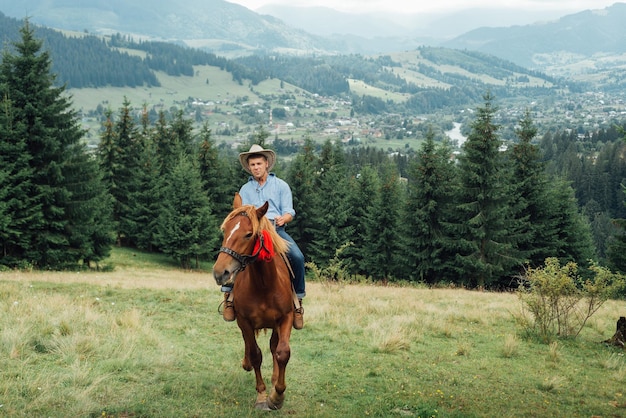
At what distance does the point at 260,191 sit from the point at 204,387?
3.32m

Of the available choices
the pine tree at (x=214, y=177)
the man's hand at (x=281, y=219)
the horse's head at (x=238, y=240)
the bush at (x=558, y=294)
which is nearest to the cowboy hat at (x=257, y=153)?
the man's hand at (x=281, y=219)

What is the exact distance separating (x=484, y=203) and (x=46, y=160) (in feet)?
89.0

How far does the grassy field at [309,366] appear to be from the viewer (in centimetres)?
712

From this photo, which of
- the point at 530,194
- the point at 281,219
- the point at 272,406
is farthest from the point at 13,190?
the point at 530,194

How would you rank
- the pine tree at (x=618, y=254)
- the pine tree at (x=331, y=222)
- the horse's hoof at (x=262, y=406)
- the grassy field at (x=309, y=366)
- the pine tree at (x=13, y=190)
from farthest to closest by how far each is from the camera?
1. the pine tree at (x=331, y=222)
2. the pine tree at (x=618, y=254)
3. the pine tree at (x=13, y=190)
4. the horse's hoof at (x=262, y=406)
5. the grassy field at (x=309, y=366)

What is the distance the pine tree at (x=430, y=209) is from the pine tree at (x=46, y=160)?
21496mm

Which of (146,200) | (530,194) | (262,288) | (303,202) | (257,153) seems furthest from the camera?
(146,200)

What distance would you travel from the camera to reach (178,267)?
136 feet

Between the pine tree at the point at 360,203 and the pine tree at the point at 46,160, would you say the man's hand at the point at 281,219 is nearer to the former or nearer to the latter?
the pine tree at the point at 46,160

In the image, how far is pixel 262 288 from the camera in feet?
23.0

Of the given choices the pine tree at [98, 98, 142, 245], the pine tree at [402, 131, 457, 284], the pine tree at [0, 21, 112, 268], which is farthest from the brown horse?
the pine tree at [98, 98, 142, 245]

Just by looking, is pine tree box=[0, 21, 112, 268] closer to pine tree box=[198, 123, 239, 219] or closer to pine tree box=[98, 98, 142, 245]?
pine tree box=[98, 98, 142, 245]

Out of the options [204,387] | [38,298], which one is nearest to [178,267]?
[38,298]

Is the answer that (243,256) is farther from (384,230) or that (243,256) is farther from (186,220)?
(186,220)
